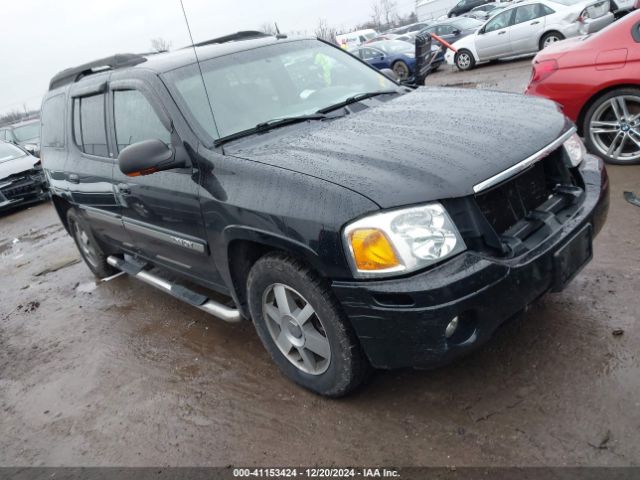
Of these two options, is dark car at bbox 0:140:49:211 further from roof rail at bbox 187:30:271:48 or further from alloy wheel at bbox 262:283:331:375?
alloy wheel at bbox 262:283:331:375

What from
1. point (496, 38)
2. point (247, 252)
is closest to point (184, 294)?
point (247, 252)

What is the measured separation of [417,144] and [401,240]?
575mm

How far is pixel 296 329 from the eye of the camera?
2.74 metres

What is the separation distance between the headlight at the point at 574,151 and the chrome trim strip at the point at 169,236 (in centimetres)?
211

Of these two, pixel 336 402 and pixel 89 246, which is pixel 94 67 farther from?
pixel 336 402

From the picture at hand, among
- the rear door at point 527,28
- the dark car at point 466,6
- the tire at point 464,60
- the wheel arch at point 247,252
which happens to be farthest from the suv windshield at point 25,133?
the dark car at point 466,6

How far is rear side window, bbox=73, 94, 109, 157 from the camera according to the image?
12.8ft

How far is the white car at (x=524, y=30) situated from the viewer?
40.9 feet

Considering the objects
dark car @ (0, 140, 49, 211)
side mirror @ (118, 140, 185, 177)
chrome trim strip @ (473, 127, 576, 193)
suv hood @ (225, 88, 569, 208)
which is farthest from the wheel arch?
dark car @ (0, 140, 49, 211)

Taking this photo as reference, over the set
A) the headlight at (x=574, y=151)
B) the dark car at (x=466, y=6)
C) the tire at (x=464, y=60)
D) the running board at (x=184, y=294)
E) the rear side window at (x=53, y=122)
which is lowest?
the running board at (x=184, y=294)

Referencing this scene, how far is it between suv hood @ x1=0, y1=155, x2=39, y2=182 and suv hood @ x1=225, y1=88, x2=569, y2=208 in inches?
382

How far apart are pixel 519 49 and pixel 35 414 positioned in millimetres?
14250

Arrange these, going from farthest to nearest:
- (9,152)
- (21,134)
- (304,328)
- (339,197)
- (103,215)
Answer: (21,134) < (9,152) < (103,215) < (304,328) < (339,197)

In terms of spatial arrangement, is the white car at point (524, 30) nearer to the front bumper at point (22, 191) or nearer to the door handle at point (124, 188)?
the door handle at point (124, 188)
